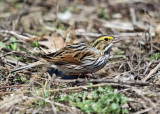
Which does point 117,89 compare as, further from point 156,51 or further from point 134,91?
point 156,51

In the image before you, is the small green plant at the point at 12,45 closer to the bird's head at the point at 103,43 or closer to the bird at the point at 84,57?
the bird at the point at 84,57

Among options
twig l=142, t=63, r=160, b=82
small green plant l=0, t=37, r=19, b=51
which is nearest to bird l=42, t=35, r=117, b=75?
twig l=142, t=63, r=160, b=82

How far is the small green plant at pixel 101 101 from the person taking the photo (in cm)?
435

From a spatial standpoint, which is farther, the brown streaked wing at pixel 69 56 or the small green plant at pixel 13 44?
the small green plant at pixel 13 44

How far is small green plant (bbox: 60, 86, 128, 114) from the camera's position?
4352 millimetres

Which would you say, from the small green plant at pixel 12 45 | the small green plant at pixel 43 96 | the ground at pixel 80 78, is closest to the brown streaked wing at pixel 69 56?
the ground at pixel 80 78

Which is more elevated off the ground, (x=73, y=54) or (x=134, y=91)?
(x=73, y=54)

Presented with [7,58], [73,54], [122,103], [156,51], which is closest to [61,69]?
[73,54]

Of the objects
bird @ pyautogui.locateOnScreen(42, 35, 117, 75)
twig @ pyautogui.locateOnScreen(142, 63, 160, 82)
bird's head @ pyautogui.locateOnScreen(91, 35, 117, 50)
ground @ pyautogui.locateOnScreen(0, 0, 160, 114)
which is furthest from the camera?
bird's head @ pyautogui.locateOnScreen(91, 35, 117, 50)

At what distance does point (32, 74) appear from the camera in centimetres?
593

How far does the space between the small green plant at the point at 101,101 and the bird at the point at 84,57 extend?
985mm

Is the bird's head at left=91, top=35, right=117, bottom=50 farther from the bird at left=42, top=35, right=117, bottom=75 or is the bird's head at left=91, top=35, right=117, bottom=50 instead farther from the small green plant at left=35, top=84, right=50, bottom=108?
the small green plant at left=35, top=84, right=50, bottom=108

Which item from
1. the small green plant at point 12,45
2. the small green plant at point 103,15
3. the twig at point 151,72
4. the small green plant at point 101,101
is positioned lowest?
the small green plant at point 101,101

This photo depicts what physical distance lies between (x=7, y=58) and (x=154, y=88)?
133 inches
